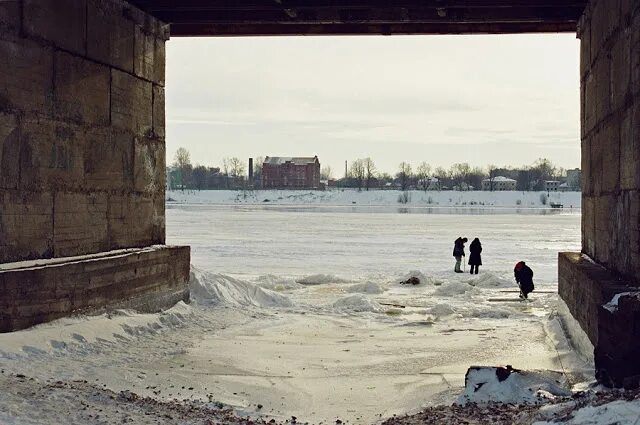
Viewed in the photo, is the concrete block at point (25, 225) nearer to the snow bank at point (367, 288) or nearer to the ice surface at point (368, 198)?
the snow bank at point (367, 288)

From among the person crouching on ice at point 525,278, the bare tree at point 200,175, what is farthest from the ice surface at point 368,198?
the person crouching on ice at point 525,278

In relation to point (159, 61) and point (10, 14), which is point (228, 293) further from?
point (10, 14)

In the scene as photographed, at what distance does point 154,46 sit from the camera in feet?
42.0

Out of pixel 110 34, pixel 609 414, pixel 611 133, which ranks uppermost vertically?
pixel 110 34

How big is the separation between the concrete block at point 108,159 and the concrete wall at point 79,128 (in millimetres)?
16

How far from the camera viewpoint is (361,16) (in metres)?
12.4

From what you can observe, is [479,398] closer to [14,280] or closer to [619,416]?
[619,416]

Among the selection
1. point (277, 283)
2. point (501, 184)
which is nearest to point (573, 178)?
point (501, 184)

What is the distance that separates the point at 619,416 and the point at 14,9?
7785 mm

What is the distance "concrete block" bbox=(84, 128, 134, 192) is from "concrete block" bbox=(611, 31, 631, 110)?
7.05 m

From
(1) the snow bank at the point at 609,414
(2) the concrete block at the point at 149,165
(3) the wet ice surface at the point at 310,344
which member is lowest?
(3) the wet ice surface at the point at 310,344

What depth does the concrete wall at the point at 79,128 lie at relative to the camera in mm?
8898

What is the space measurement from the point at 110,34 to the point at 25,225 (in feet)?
11.5

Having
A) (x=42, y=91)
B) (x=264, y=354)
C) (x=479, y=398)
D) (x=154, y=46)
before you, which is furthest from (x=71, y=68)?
(x=479, y=398)
